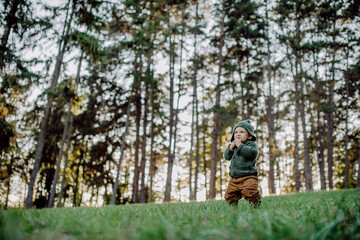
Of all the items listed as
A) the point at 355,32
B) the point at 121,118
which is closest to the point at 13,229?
the point at 121,118

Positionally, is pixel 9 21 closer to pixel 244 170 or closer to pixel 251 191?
pixel 244 170

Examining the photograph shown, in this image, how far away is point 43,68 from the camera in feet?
37.9

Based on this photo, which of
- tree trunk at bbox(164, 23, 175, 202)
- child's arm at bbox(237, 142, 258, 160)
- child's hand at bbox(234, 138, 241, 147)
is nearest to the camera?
child's arm at bbox(237, 142, 258, 160)

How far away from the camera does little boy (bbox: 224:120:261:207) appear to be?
3.38 metres

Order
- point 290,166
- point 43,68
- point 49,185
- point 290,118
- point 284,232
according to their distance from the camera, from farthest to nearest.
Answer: point 290,166
point 290,118
point 49,185
point 43,68
point 284,232

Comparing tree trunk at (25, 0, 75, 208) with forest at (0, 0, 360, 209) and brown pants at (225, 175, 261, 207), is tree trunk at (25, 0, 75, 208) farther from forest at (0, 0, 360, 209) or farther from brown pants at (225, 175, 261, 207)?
brown pants at (225, 175, 261, 207)

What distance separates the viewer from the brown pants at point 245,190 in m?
3.36

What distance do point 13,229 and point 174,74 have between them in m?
19.0

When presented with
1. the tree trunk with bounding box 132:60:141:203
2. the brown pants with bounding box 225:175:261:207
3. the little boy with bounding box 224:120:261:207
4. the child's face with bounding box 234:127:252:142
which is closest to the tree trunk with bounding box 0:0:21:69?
the tree trunk with bounding box 132:60:141:203

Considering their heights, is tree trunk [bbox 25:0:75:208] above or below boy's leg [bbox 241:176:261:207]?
above

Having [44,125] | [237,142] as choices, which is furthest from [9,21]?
[237,142]

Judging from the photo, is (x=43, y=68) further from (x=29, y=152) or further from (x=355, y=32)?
(x=355, y=32)

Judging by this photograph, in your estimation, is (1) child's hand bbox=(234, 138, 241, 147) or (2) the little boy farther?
(1) child's hand bbox=(234, 138, 241, 147)

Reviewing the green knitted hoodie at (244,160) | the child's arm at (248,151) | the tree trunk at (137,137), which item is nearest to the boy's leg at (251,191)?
the green knitted hoodie at (244,160)
